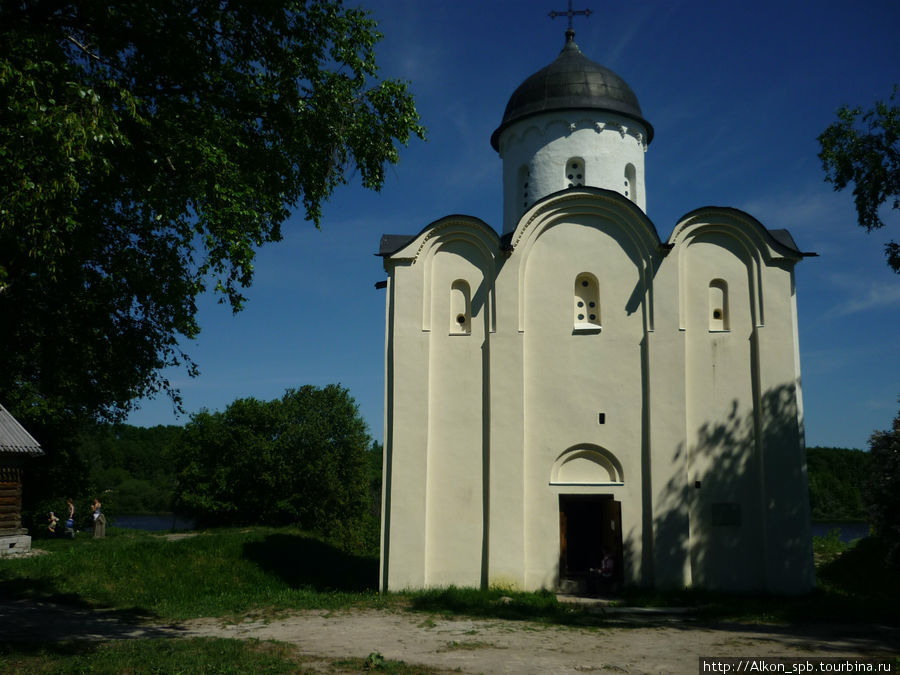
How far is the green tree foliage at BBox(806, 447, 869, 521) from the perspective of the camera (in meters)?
58.2

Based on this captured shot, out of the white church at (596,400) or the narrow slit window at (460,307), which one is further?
the narrow slit window at (460,307)

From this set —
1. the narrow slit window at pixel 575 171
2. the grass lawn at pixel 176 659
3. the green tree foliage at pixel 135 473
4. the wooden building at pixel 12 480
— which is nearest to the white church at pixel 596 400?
the narrow slit window at pixel 575 171

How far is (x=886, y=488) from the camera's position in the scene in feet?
49.2

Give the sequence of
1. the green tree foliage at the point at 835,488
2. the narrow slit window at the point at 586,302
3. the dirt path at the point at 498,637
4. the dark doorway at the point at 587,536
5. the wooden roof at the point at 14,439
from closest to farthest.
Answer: the dirt path at the point at 498,637, the dark doorway at the point at 587,536, the narrow slit window at the point at 586,302, the wooden roof at the point at 14,439, the green tree foliage at the point at 835,488

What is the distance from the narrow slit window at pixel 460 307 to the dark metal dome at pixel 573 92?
5280mm

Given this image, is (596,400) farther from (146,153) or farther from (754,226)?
(146,153)

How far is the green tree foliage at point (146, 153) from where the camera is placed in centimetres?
695

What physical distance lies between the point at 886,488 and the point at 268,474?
84.5 ft

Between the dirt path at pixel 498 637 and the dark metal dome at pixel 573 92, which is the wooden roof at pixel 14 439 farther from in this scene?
the dark metal dome at pixel 573 92

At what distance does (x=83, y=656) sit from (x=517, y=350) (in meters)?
8.91

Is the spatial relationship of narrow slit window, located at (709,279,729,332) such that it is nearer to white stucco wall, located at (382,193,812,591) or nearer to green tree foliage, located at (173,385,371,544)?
white stucco wall, located at (382,193,812,591)

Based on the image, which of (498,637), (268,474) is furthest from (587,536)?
(268,474)

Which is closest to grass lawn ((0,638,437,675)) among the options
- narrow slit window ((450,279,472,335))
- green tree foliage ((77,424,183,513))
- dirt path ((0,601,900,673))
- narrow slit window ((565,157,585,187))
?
dirt path ((0,601,900,673))

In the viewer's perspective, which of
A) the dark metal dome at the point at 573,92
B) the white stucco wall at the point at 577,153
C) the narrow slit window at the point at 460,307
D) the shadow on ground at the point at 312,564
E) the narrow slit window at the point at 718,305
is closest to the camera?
the narrow slit window at the point at 718,305
